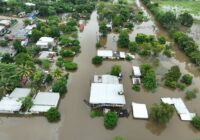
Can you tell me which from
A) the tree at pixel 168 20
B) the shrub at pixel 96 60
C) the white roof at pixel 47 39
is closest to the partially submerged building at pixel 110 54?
the shrub at pixel 96 60

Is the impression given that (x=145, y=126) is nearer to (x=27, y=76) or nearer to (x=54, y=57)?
(x=27, y=76)

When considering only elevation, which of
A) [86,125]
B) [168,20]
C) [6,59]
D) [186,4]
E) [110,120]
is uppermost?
[168,20]

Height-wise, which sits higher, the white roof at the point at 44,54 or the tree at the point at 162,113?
the tree at the point at 162,113

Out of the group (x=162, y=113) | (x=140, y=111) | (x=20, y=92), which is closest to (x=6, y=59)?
(x=20, y=92)

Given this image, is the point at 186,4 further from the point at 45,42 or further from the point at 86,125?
the point at 86,125

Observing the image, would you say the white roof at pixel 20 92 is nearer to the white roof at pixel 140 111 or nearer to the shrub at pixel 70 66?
the shrub at pixel 70 66

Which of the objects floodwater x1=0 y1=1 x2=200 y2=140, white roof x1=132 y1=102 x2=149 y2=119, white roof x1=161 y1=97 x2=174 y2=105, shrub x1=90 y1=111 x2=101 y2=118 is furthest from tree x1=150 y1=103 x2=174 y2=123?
shrub x1=90 y1=111 x2=101 y2=118
